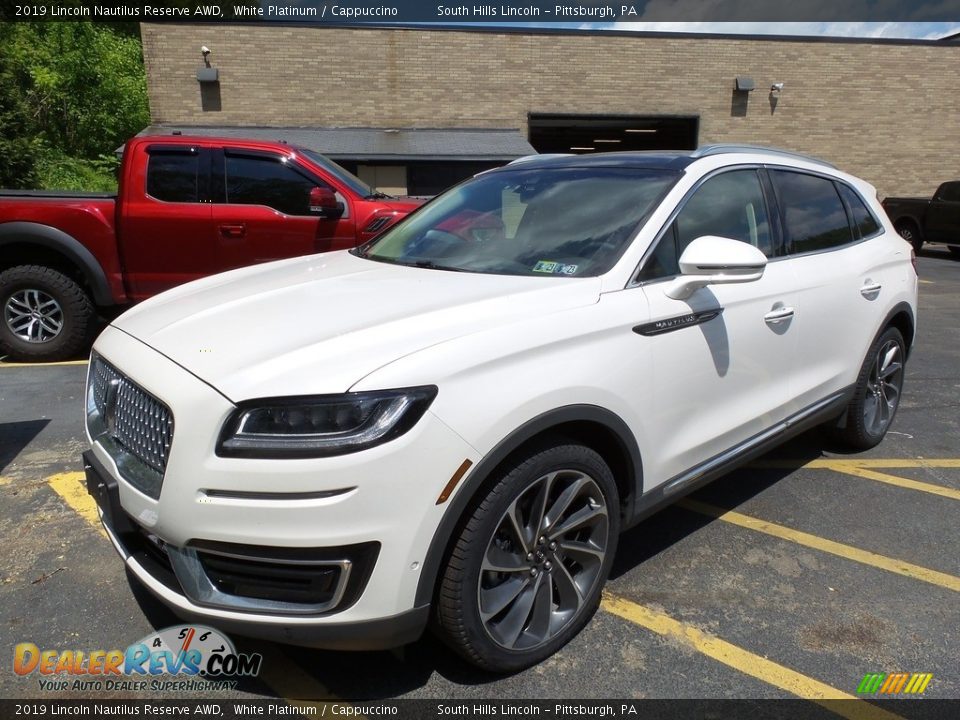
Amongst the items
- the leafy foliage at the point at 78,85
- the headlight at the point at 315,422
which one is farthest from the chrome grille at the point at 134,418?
the leafy foliage at the point at 78,85

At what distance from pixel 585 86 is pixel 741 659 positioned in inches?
706

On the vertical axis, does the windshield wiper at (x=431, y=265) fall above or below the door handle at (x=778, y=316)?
above

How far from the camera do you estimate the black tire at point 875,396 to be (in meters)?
4.02

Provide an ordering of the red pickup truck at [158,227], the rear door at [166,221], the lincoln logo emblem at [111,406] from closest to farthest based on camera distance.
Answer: the lincoln logo emblem at [111,406], the red pickup truck at [158,227], the rear door at [166,221]

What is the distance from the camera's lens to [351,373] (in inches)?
74.3

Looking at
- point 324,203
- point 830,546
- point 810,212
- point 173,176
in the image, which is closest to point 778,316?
point 810,212

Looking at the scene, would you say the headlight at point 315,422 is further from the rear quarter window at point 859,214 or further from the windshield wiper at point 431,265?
the rear quarter window at point 859,214

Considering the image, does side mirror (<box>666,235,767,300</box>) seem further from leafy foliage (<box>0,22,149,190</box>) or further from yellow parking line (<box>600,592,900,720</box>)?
leafy foliage (<box>0,22,149,190</box>)

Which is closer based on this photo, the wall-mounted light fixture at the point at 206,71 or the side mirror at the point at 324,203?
the side mirror at the point at 324,203

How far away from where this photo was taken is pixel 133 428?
216cm

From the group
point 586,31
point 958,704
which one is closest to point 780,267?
point 958,704

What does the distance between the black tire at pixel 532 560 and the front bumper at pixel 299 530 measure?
159 mm

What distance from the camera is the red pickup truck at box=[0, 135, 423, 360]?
19.3 feet

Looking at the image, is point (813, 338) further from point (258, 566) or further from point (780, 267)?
point (258, 566)
